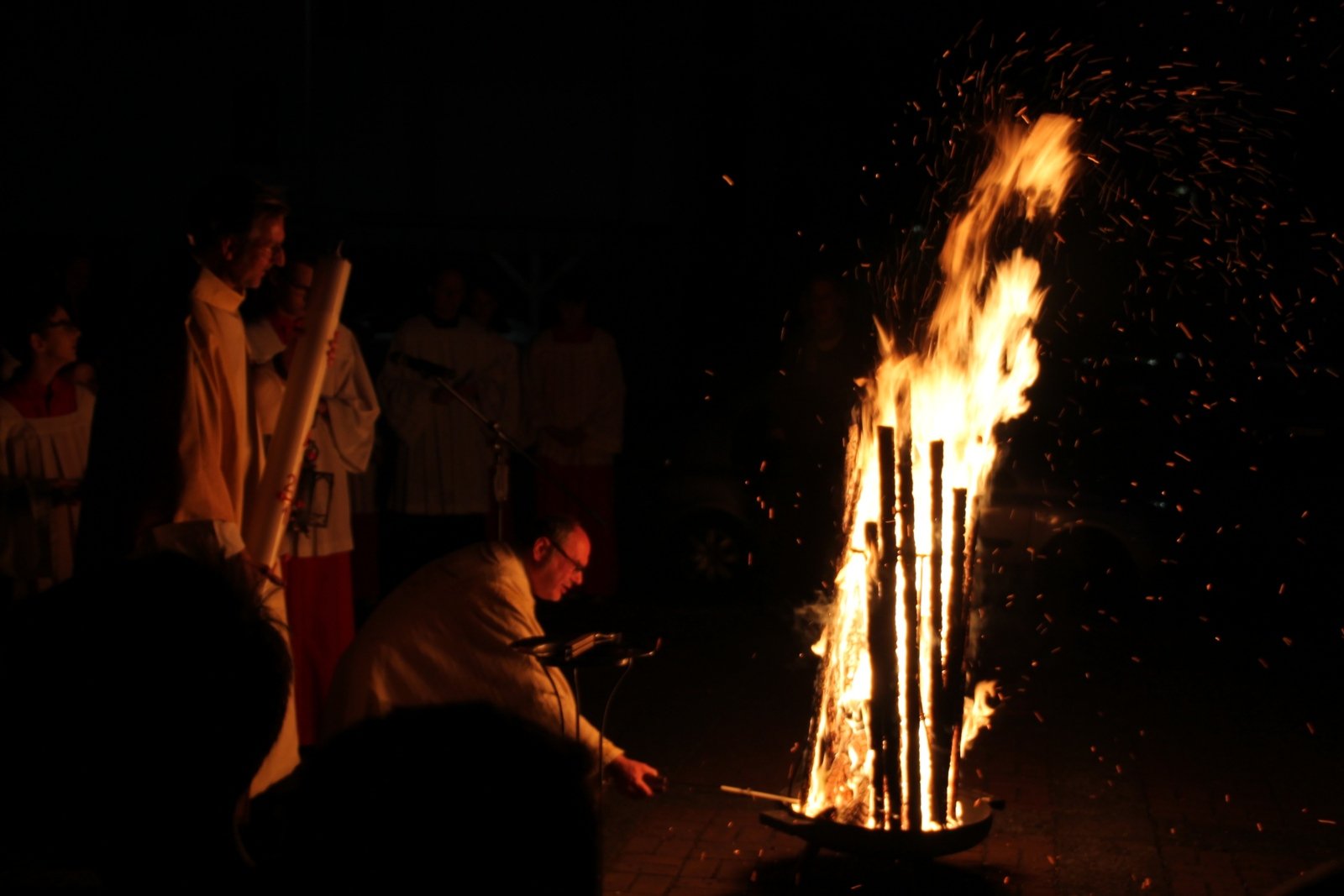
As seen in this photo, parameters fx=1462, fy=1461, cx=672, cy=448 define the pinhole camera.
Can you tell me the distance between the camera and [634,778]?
4.71m

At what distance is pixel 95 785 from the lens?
5.82 feet

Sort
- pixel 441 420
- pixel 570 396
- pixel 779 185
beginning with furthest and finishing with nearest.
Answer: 1. pixel 779 185
2. pixel 570 396
3. pixel 441 420

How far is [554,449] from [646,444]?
127cm

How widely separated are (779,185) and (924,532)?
625 inches

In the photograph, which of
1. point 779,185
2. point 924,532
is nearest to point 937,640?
point 924,532

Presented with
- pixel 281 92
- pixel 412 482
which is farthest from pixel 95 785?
pixel 281 92

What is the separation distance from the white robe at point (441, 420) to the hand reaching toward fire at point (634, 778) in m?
5.37

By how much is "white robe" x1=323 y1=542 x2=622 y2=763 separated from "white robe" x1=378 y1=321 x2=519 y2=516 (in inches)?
183

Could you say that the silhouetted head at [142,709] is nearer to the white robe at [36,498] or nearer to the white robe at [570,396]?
the white robe at [36,498]

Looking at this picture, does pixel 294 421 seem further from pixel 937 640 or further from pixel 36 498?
pixel 36 498

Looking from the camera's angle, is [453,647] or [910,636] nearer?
[910,636]

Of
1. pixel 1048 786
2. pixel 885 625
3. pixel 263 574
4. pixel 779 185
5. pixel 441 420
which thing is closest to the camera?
pixel 263 574

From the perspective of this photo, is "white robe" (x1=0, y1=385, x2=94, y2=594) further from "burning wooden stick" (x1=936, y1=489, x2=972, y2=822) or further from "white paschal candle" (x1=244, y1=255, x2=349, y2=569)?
"burning wooden stick" (x1=936, y1=489, x2=972, y2=822)

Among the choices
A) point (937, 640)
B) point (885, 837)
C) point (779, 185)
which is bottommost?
point (885, 837)
